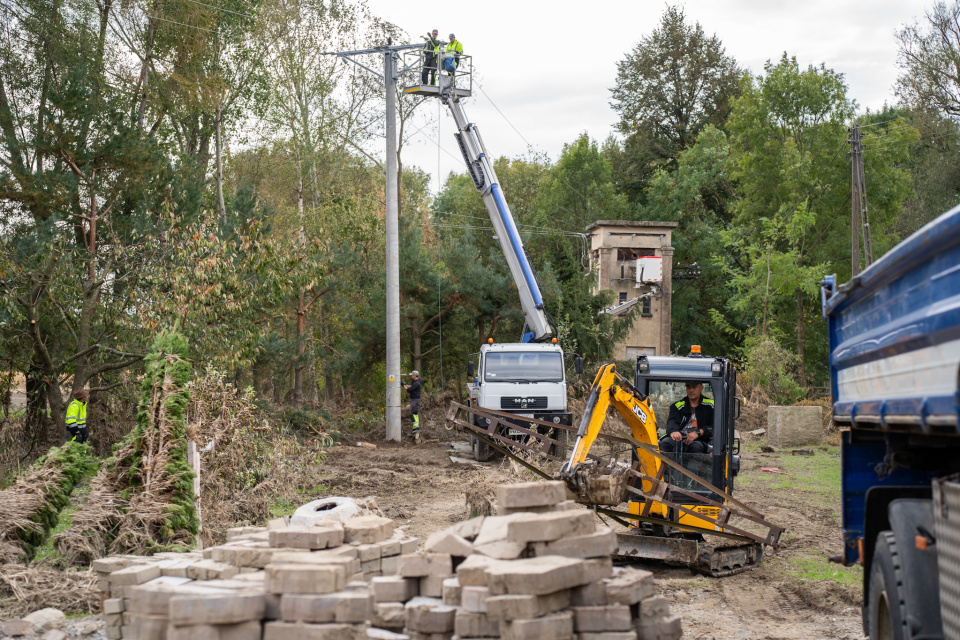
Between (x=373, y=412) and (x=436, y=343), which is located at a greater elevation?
(x=436, y=343)

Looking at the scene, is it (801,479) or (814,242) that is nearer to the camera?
(801,479)

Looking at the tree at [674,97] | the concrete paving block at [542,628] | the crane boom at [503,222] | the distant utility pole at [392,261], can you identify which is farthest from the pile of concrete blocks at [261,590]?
the tree at [674,97]

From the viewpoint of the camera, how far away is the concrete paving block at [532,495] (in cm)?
596

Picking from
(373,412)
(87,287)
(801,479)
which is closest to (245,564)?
(87,287)

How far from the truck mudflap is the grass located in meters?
0.59

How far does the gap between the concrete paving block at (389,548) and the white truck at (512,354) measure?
11143 mm

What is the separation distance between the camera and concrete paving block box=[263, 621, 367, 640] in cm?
520

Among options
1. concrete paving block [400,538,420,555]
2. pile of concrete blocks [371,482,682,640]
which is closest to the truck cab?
concrete paving block [400,538,420,555]

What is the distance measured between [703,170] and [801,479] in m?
32.6

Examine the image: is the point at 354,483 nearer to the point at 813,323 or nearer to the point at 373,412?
the point at 373,412

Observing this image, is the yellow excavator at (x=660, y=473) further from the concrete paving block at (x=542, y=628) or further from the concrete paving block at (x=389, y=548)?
the concrete paving block at (x=542, y=628)

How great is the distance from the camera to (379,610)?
571 centimetres

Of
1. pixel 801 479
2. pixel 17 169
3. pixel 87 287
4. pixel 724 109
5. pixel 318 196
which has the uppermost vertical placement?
pixel 724 109

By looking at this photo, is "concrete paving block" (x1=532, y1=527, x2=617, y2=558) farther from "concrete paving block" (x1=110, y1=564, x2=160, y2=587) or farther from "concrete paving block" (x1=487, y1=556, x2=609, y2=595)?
"concrete paving block" (x1=110, y1=564, x2=160, y2=587)
